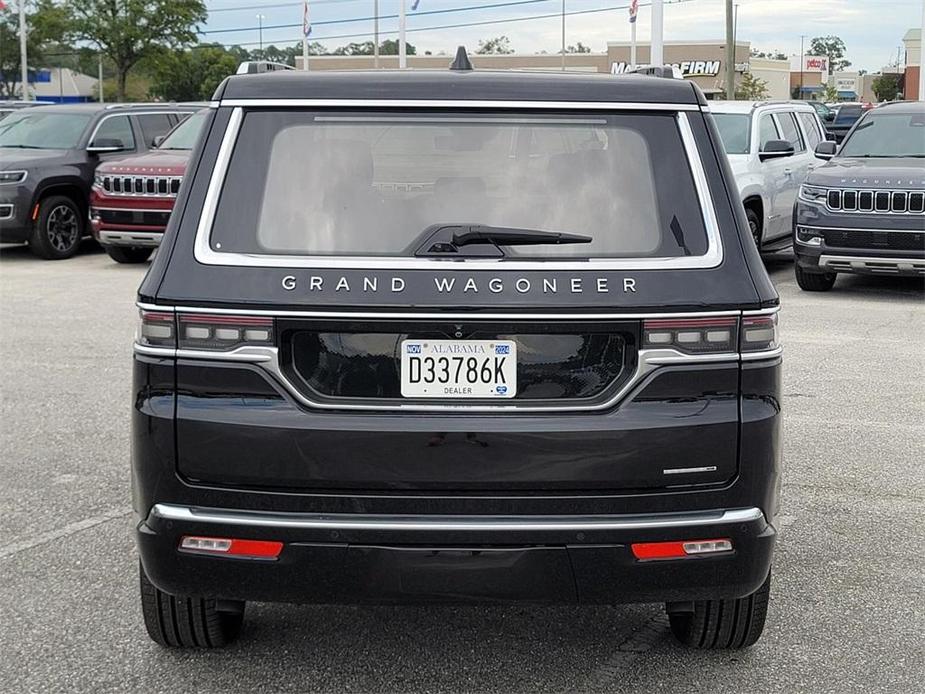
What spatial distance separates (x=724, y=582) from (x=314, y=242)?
4.76 ft

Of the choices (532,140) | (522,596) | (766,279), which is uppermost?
(532,140)

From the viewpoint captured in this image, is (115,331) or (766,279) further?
(115,331)

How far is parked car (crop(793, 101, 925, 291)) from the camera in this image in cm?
1210

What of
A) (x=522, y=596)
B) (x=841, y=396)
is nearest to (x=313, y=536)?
(x=522, y=596)

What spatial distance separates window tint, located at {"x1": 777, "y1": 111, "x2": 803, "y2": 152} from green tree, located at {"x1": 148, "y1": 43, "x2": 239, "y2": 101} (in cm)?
3452

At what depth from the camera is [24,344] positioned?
10008mm

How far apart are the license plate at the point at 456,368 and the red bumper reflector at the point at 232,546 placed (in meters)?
0.54

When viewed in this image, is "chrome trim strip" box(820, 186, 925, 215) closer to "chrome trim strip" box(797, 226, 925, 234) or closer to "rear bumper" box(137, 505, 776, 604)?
"chrome trim strip" box(797, 226, 925, 234)

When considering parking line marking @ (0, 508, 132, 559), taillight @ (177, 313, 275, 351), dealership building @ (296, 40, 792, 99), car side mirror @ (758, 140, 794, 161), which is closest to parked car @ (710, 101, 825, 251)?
car side mirror @ (758, 140, 794, 161)

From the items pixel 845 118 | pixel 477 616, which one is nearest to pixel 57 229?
pixel 477 616

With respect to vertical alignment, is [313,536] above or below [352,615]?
above

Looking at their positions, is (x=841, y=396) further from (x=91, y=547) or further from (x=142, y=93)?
(x=142, y=93)

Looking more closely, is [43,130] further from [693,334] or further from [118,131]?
[693,334]

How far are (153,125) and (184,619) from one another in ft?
47.7
